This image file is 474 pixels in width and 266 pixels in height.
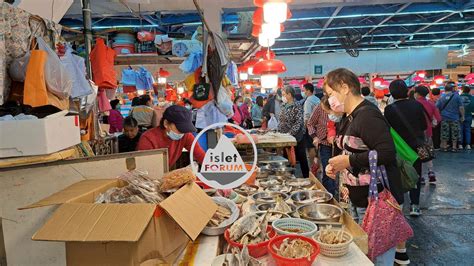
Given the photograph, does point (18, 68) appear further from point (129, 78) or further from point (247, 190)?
point (129, 78)

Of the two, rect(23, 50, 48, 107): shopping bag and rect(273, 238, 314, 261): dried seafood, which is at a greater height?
rect(23, 50, 48, 107): shopping bag

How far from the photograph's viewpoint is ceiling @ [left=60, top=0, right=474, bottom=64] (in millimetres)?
5797

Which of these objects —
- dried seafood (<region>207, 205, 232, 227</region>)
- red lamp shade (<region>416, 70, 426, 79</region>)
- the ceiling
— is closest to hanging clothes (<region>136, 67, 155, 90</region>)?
the ceiling

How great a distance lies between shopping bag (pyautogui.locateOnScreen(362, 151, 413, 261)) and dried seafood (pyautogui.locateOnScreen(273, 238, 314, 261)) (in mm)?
799

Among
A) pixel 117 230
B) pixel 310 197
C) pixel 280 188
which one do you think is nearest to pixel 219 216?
pixel 117 230

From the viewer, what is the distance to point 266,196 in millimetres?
2701

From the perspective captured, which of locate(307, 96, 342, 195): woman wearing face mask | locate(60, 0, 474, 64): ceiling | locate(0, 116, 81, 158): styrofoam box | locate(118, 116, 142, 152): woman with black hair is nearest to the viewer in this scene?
locate(0, 116, 81, 158): styrofoam box

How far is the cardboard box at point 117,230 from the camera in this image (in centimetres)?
138

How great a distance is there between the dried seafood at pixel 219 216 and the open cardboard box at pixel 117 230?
11.0 inches

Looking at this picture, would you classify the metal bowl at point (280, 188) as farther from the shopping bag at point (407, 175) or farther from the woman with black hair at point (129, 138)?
the woman with black hair at point (129, 138)

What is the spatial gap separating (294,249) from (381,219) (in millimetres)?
958

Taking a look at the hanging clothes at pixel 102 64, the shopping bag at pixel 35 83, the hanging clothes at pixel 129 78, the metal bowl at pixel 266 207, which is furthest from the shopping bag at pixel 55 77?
the hanging clothes at pixel 129 78

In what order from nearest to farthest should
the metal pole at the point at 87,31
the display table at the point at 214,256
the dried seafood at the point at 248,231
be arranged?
the display table at the point at 214,256
the dried seafood at the point at 248,231
the metal pole at the point at 87,31

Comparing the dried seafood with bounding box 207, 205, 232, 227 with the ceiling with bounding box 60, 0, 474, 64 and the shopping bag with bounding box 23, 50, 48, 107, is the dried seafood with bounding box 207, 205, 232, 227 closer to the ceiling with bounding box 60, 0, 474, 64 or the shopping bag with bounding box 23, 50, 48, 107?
the shopping bag with bounding box 23, 50, 48, 107
